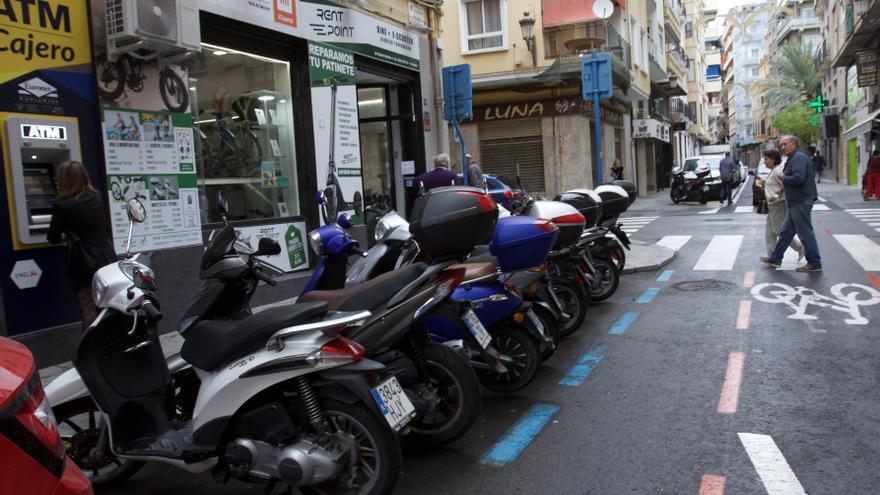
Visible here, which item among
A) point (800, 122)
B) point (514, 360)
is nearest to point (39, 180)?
point (514, 360)

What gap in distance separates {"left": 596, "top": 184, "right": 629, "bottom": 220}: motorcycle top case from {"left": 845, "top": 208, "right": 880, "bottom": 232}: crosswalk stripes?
7.92 m

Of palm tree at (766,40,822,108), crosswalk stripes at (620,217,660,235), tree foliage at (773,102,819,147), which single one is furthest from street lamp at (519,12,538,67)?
palm tree at (766,40,822,108)

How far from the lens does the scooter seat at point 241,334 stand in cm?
331

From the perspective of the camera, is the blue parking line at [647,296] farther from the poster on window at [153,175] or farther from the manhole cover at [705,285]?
the poster on window at [153,175]

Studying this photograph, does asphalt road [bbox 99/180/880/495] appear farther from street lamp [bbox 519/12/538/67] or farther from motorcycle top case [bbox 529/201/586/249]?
street lamp [bbox 519/12/538/67]

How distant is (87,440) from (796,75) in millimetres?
60175

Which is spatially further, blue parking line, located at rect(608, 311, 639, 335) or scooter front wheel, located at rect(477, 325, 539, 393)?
blue parking line, located at rect(608, 311, 639, 335)

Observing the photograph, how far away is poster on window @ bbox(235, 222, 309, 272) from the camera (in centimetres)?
902

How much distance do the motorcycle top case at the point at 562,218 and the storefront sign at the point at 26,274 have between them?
4.26 metres

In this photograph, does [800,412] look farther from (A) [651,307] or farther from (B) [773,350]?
(A) [651,307]

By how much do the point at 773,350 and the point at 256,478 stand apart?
4415 mm

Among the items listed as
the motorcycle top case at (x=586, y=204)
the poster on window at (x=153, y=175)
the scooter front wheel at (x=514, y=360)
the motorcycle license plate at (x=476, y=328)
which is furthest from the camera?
the motorcycle top case at (x=586, y=204)

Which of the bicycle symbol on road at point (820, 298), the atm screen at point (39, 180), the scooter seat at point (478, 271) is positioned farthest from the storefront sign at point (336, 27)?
the bicycle symbol on road at point (820, 298)

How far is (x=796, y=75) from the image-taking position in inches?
2147
